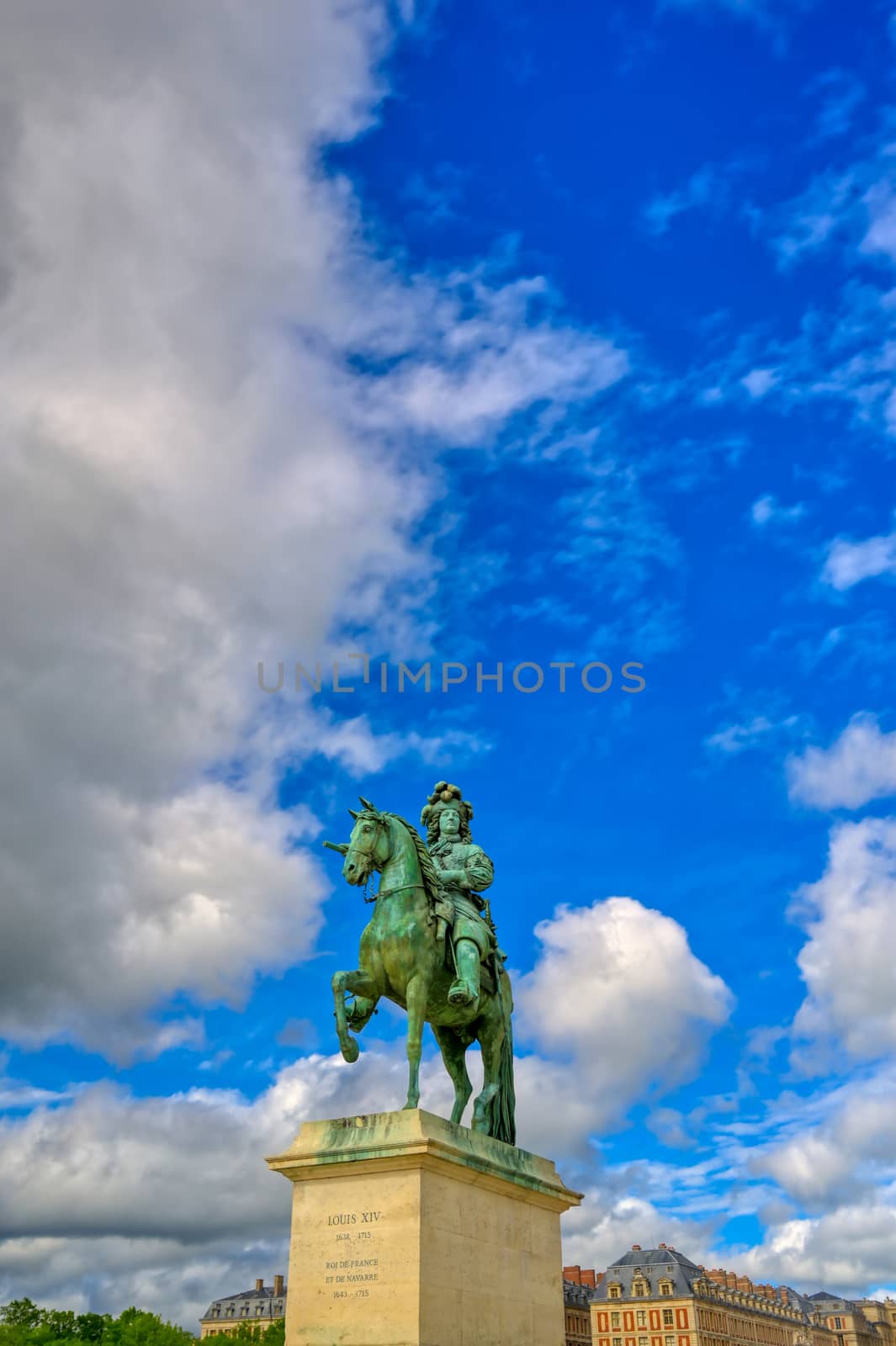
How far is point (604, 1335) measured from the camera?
150375mm

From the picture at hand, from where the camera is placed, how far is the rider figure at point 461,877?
19.8 metres

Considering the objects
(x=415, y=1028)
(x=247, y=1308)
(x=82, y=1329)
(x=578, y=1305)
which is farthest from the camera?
(x=247, y=1308)

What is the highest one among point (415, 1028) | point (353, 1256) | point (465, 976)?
point (465, 976)

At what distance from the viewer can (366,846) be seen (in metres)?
19.3

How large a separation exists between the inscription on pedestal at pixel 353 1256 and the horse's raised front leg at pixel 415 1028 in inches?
69.8

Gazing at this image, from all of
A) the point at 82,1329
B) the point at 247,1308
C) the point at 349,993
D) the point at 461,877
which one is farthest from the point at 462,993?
the point at 247,1308

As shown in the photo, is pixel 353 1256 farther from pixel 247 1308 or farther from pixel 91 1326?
pixel 247 1308

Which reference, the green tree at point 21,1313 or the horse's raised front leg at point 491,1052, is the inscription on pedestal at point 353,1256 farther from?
the green tree at point 21,1313

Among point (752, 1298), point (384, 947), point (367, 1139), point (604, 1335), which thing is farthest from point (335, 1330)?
A: point (752, 1298)

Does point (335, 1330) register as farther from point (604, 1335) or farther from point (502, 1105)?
point (604, 1335)

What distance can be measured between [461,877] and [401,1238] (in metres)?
6.46

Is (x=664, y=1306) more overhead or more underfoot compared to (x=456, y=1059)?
more overhead

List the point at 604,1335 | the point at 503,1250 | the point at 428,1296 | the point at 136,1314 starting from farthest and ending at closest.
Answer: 1. the point at 604,1335
2. the point at 136,1314
3. the point at 503,1250
4. the point at 428,1296

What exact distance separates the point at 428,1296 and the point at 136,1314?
82.2m
